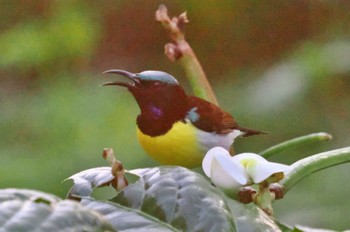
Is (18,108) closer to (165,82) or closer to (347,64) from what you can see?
(347,64)

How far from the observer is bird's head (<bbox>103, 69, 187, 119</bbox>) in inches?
15.0

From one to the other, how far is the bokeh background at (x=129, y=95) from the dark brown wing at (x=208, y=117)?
2.28ft

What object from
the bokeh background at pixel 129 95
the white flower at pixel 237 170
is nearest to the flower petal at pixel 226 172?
the white flower at pixel 237 170

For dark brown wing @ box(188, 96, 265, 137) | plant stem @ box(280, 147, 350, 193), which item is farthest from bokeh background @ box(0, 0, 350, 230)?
plant stem @ box(280, 147, 350, 193)

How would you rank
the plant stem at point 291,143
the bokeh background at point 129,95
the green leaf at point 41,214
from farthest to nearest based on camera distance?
1. the bokeh background at point 129,95
2. the plant stem at point 291,143
3. the green leaf at point 41,214

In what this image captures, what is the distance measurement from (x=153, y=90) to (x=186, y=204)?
12 centimetres

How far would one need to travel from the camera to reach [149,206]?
0.27 metres

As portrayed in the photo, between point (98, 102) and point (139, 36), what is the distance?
0.72 metres

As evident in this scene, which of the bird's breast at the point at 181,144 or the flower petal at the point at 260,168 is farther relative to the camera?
the bird's breast at the point at 181,144

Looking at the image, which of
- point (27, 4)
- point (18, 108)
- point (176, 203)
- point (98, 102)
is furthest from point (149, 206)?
point (27, 4)

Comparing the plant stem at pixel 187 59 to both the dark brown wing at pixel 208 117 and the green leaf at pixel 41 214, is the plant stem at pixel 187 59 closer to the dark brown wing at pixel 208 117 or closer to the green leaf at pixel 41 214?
the dark brown wing at pixel 208 117

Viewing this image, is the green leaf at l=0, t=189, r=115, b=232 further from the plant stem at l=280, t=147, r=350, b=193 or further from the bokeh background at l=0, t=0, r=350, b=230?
the bokeh background at l=0, t=0, r=350, b=230

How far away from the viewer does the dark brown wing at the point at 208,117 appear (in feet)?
1.27

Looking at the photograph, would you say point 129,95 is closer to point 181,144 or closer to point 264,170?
point 181,144
